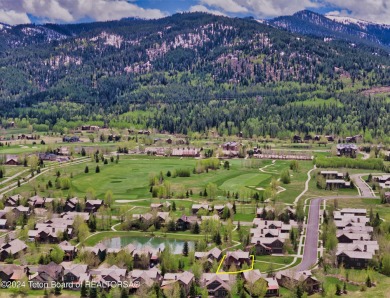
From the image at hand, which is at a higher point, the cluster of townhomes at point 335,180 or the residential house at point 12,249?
the cluster of townhomes at point 335,180

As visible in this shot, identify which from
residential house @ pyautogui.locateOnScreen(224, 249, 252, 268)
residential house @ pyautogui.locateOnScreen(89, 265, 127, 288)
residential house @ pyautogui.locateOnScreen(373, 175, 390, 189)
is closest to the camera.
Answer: residential house @ pyautogui.locateOnScreen(89, 265, 127, 288)

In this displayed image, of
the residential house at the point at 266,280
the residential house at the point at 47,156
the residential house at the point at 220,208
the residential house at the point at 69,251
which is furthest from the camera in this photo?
the residential house at the point at 47,156

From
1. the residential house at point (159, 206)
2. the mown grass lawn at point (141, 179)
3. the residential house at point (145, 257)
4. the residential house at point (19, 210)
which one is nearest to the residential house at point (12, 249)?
the residential house at point (145, 257)

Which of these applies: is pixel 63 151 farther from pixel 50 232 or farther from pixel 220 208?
pixel 50 232

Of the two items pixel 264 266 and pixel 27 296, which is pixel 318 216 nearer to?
pixel 264 266

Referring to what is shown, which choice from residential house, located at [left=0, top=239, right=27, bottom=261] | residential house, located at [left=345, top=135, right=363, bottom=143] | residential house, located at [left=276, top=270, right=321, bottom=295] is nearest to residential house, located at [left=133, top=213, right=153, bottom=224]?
residential house, located at [left=0, top=239, right=27, bottom=261]

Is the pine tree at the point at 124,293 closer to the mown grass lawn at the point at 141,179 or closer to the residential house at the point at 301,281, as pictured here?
the residential house at the point at 301,281

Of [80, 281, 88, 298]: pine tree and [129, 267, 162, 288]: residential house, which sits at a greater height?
[129, 267, 162, 288]: residential house

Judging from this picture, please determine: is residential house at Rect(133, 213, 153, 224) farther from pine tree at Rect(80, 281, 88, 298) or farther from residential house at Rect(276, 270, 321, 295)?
residential house at Rect(276, 270, 321, 295)
